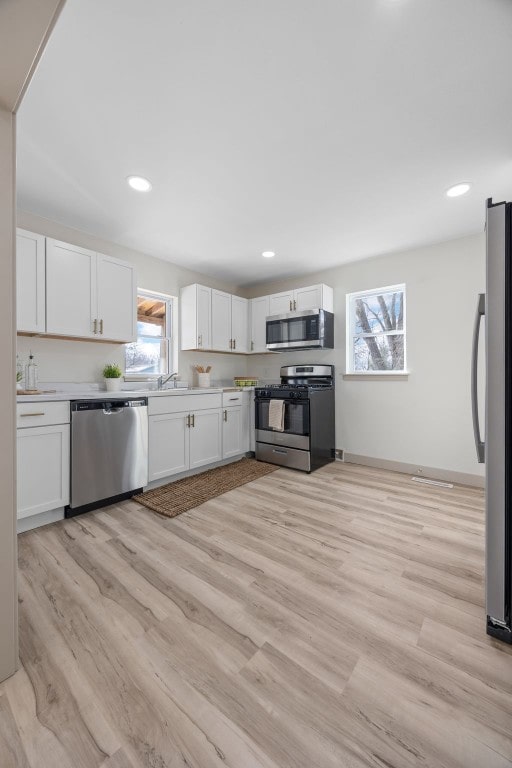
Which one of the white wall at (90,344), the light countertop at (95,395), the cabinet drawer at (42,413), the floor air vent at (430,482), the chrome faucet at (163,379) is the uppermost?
the white wall at (90,344)

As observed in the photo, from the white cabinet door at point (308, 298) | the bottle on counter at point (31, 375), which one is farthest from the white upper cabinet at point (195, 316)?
the bottle on counter at point (31, 375)

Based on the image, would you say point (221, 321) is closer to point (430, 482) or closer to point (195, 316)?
point (195, 316)

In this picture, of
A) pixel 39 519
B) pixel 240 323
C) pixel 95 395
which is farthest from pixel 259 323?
pixel 39 519

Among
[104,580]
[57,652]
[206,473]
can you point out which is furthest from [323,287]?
[57,652]

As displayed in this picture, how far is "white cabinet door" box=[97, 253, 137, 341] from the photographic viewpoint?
293 centimetres

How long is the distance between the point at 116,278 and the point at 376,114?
2470mm

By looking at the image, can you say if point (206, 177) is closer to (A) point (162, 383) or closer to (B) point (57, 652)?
(A) point (162, 383)

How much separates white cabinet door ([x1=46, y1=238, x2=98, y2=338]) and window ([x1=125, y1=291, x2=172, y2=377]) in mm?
716

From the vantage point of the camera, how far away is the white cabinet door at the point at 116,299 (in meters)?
2.93

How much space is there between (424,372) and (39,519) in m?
3.78

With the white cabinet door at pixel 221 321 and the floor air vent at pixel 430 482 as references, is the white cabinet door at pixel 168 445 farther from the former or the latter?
the floor air vent at pixel 430 482

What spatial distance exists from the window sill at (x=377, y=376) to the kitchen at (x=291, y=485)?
2cm

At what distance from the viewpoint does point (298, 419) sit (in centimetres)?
360

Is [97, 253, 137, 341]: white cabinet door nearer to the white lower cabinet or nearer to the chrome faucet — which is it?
the chrome faucet
